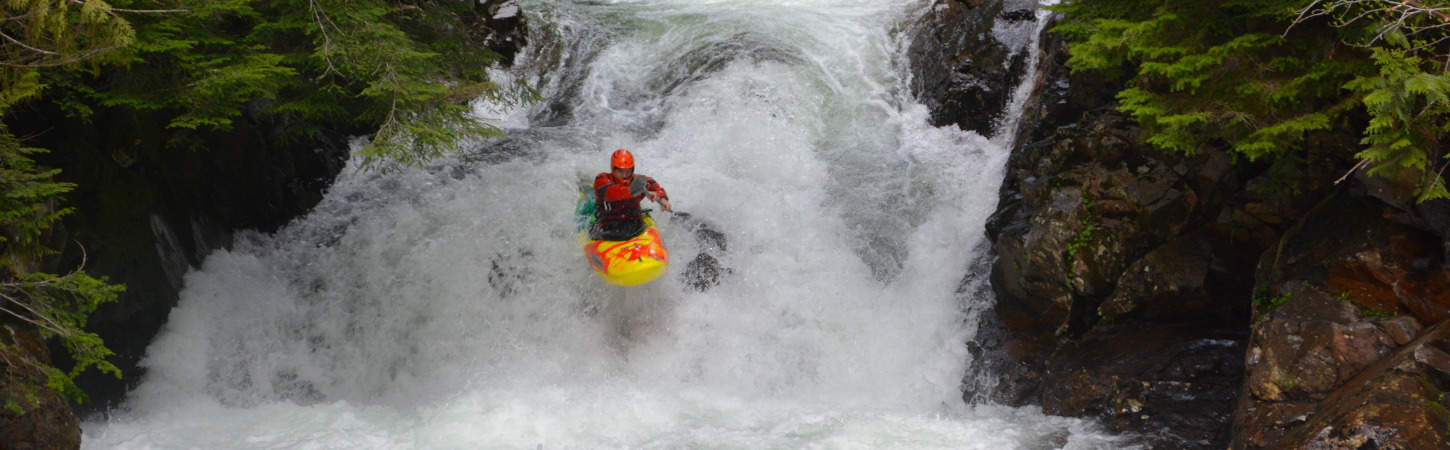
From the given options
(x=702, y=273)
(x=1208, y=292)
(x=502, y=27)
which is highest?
(x=502, y=27)

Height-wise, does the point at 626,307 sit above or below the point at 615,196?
below

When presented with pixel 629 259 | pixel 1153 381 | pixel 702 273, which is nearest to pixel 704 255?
pixel 702 273

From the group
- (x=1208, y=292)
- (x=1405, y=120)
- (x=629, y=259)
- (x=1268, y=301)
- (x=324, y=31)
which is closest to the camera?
(x=1405, y=120)

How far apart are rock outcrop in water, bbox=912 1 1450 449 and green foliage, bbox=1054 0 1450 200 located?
447 millimetres

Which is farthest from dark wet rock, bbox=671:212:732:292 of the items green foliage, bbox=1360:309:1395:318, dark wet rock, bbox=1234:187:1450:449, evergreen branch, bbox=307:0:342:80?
green foliage, bbox=1360:309:1395:318

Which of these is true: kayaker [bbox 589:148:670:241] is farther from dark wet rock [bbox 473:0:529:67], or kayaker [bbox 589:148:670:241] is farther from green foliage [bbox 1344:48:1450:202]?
green foliage [bbox 1344:48:1450:202]

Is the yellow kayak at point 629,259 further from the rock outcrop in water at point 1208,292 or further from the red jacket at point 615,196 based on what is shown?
the rock outcrop in water at point 1208,292

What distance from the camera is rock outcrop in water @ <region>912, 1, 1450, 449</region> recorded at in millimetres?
4695

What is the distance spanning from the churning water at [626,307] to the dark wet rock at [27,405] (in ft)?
3.45

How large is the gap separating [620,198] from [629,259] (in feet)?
2.12

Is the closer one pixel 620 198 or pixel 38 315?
pixel 38 315

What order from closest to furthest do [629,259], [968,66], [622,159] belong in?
[629,259]
[622,159]
[968,66]

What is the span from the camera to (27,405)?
206 inches

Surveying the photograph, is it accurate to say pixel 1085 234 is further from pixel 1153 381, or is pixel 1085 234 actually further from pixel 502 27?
pixel 502 27
